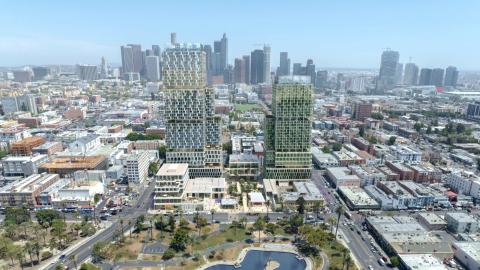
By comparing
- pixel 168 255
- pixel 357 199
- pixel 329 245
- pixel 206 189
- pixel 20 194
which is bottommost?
pixel 329 245

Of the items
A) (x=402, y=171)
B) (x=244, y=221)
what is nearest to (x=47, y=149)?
(x=244, y=221)

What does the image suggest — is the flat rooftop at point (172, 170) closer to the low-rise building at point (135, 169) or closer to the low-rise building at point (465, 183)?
the low-rise building at point (135, 169)

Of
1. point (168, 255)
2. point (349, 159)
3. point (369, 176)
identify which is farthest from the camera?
point (349, 159)

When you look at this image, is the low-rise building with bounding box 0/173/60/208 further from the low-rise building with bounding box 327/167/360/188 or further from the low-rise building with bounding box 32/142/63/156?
the low-rise building with bounding box 327/167/360/188

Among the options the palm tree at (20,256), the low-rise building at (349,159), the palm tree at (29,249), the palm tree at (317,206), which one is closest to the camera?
the palm tree at (20,256)

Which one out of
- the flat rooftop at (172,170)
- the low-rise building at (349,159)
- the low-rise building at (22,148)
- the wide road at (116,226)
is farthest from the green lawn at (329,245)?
the low-rise building at (22,148)

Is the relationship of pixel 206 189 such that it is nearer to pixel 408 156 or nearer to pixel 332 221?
pixel 332 221

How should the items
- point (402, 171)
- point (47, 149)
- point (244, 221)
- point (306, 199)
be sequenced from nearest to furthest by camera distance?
point (244, 221), point (306, 199), point (402, 171), point (47, 149)
